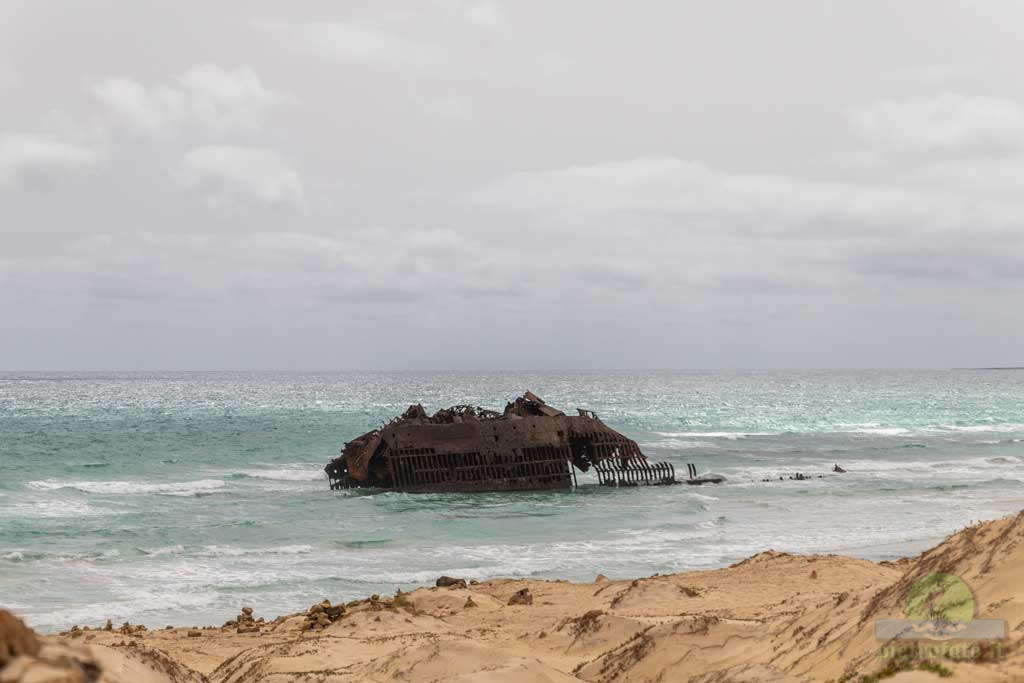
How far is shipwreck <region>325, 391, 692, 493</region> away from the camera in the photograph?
32.9 m

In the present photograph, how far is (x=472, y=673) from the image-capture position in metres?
7.59

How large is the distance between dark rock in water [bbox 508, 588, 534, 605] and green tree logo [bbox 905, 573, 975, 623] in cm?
757

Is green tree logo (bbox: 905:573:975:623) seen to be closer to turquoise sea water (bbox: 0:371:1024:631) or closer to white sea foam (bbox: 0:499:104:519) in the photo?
turquoise sea water (bbox: 0:371:1024:631)

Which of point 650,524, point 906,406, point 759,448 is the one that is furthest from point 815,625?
point 906,406

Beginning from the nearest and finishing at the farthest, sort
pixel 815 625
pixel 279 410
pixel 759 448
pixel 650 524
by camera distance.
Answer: pixel 815 625 → pixel 650 524 → pixel 759 448 → pixel 279 410

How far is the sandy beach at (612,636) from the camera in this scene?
505 centimetres

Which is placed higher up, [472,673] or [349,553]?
[472,673]

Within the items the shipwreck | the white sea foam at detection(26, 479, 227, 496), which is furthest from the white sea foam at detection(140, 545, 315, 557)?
the white sea foam at detection(26, 479, 227, 496)

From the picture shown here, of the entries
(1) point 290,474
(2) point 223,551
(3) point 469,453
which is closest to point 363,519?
(2) point 223,551

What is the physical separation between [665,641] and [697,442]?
49178 millimetres

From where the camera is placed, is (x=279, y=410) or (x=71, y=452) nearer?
(x=71, y=452)

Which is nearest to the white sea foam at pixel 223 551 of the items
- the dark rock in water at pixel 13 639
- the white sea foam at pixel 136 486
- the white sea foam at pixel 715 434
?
the white sea foam at pixel 136 486

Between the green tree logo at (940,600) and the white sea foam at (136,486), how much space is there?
29.6m

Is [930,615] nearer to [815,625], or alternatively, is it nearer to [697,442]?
[815,625]
